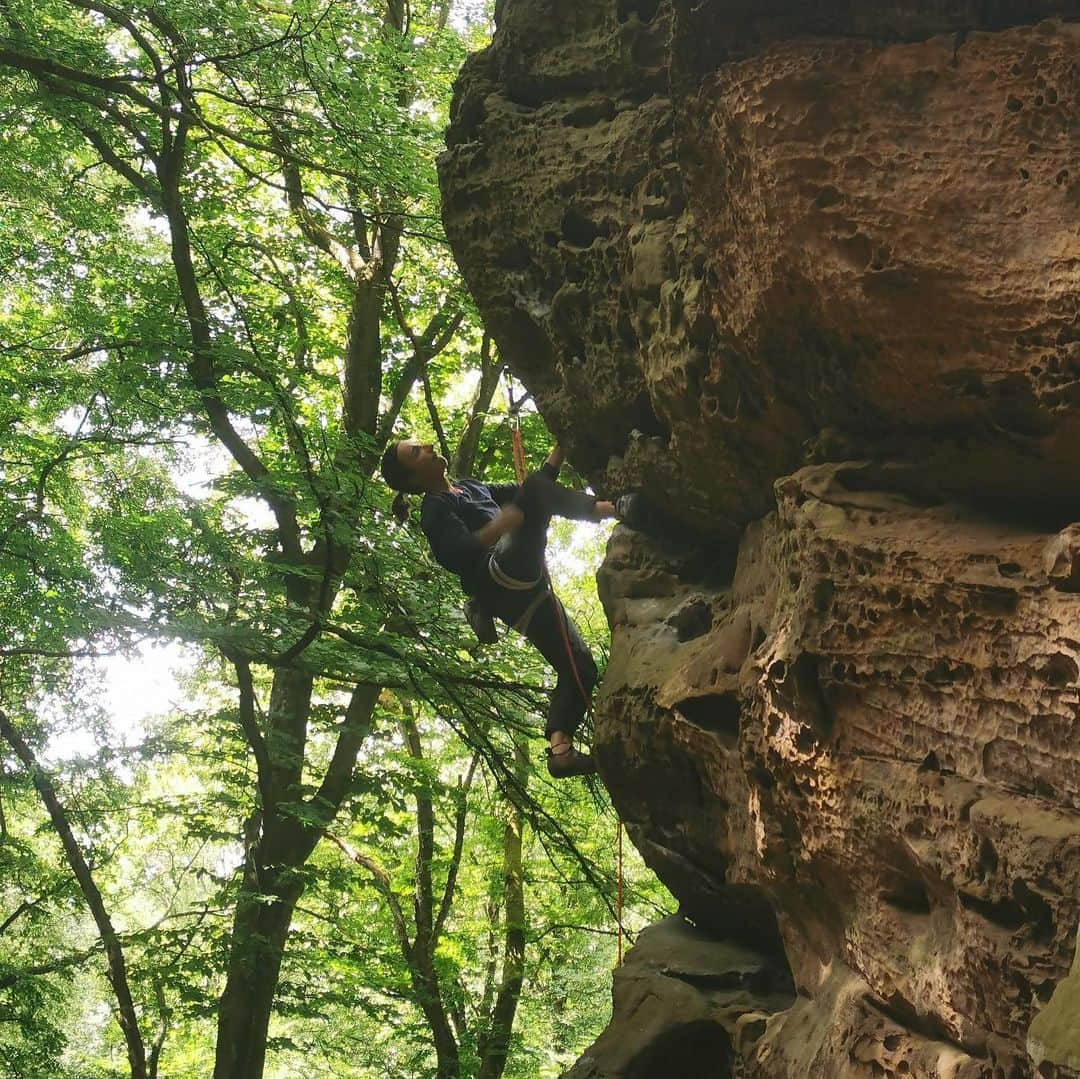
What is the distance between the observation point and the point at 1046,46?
3.71 meters

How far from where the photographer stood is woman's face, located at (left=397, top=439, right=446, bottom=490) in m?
6.24

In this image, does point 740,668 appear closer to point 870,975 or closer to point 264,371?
point 870,975

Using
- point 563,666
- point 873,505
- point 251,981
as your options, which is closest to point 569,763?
point 563,666

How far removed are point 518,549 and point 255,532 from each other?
6.71 meters

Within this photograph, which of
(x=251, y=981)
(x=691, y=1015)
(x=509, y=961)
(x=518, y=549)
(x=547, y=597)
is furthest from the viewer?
(x=509, y=961)

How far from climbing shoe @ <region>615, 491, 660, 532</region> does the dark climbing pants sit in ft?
0.57

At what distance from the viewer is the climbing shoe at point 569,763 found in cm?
618

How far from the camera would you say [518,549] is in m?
6.21

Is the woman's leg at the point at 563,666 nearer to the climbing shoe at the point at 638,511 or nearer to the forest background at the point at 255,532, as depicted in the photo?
the climbing shoe at the point at 638,511

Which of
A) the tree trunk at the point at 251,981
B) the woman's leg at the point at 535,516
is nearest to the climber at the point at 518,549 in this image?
the woman's leg at the point at 535,516

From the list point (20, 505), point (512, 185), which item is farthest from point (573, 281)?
point (20, 505)

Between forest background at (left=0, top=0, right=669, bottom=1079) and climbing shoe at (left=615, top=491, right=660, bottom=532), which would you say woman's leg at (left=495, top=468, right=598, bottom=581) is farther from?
forest background at (left=0, top=0, right=669, bottom=1079)

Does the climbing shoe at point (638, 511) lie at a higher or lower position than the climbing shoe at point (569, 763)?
higher

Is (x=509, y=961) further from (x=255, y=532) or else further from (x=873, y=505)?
(x=873, y=505)
